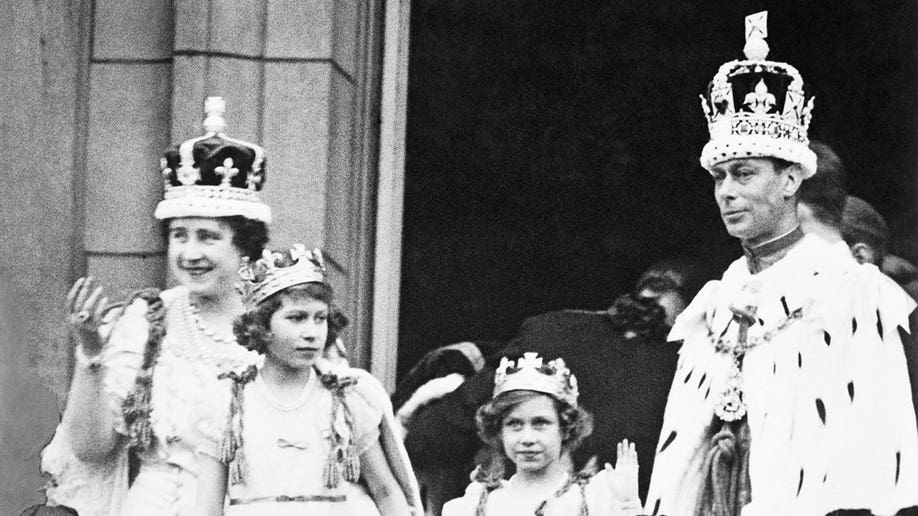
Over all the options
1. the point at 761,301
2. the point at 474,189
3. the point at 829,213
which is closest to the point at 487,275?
the point at 474,189

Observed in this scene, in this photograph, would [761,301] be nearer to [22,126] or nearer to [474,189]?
[474,189]

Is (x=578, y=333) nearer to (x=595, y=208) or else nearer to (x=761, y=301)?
(x=595, y=208)

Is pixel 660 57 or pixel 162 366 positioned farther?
pixel 660 57

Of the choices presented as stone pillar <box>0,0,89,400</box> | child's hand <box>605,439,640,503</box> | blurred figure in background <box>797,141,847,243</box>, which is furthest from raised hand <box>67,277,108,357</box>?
blurred figure in background <box>797,141,847,243</box>

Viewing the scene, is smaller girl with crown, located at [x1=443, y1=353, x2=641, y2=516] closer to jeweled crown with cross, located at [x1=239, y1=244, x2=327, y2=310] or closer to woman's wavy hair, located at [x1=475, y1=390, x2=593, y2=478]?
woman's wavy hair, located at [x1=475, y1=390, x2=593, y2=478]

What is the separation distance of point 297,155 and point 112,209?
2.75ft

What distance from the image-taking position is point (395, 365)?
15.6 meters

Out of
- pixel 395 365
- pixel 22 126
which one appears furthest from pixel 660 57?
pixel 22 126

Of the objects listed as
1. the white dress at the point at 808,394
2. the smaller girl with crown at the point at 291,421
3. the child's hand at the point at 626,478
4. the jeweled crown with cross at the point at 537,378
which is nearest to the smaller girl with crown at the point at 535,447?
the jeweled crown with cross at the point at 537,378

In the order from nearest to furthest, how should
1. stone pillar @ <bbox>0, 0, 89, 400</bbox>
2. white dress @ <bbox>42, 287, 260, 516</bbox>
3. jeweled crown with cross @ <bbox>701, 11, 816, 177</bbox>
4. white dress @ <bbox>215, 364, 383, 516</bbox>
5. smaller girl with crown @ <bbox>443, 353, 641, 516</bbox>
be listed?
white dress @ <bbox>215, 364, 383, 516</bbox>, jeweled crown with cross @ <bbox>701, 11, 816, 177</bbox>, white dress @ <bbox>42, 287, 260, 516</bbox>, smaller girl with crown @ <bbox>443, 353, 641, 516</bbox>, stone pillar @ <bbox>0, 0, 89, 400</bbox>

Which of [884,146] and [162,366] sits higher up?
[884,146]

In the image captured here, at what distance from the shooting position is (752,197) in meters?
13.3

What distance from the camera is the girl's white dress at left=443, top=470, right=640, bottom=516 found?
547 inches

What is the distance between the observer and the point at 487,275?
51.0ft
